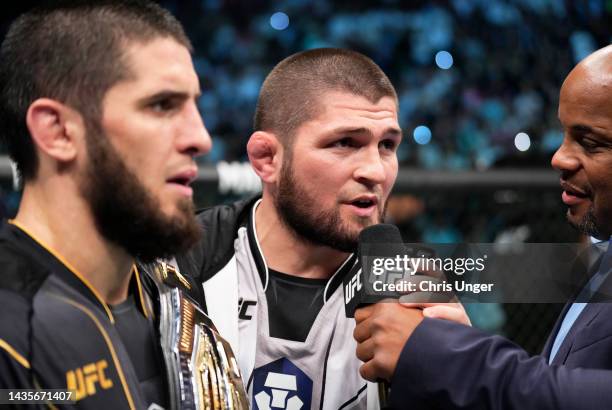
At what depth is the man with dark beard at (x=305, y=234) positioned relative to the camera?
1.67 metres

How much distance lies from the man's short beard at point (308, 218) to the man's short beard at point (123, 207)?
0.55 metres

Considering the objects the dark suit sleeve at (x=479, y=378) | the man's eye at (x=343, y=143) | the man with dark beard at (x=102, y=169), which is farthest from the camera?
the man's eye at (x=343, y=143)

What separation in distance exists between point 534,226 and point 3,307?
2366 millimetres

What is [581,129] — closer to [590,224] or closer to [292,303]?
[590,224]

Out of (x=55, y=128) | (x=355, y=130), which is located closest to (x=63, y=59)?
(x=55, y=128)

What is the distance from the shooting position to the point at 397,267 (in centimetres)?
132

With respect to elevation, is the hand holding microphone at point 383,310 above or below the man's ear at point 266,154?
below

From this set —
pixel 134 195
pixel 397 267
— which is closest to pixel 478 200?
pixel 397 267

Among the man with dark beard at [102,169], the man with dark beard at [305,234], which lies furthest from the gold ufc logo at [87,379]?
the man with dark beard at [305,234]

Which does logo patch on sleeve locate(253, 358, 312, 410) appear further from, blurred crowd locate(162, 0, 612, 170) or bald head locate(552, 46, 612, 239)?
blurred crowd locate(162, 0, 612, 170)

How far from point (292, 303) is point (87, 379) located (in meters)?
0.74

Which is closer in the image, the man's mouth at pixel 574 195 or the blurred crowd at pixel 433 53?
the man's mouth at pixel 574 195

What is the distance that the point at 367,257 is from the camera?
132 cm

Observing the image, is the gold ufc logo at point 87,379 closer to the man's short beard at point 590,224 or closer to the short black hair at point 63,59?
the short black hair at point 63,59
